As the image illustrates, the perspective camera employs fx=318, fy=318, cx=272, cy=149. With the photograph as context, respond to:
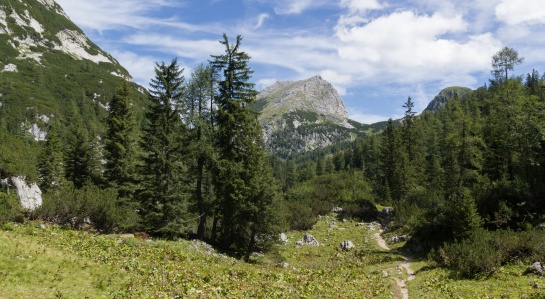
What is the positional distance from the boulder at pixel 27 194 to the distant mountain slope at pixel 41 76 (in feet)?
301

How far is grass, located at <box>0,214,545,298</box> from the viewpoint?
10430 millimetres

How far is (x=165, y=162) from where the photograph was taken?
24.2 meters

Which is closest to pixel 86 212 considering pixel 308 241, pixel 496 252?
pixel 308 241

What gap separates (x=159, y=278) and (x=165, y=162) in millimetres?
13189

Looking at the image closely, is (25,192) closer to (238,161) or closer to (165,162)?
(165,162)

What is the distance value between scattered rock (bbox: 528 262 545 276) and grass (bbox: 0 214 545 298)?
549 mm

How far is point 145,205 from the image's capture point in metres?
24.4

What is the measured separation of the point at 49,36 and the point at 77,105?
73.3 m

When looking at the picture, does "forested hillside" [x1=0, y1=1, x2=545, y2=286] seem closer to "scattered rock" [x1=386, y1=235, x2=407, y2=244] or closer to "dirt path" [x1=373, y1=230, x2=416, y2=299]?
"dirt path" [x1=373, y1=230, x2=416, y2=299]

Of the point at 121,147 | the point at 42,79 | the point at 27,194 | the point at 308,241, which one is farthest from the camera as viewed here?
the point at 42,79

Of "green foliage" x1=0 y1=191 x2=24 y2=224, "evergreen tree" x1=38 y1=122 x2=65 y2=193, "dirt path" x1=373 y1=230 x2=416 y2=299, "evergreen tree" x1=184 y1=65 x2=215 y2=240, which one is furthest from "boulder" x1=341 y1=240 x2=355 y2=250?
"evergreen tree" x1=38 y1=122 x2=65 y2=193

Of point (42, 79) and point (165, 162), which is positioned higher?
point (42, 79)

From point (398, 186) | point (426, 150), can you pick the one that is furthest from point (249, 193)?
point (426, 150)

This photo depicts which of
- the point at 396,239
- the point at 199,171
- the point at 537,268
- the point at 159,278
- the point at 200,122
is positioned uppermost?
the point at 200,122
